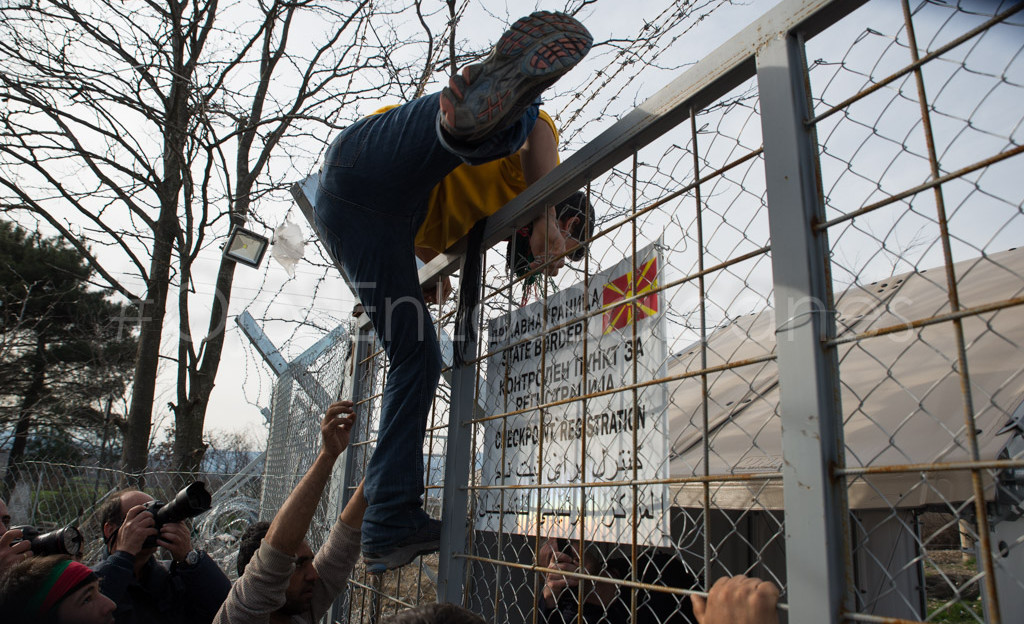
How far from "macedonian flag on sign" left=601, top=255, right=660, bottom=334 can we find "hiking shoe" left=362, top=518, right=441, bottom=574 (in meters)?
0.97

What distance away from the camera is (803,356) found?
129 cm

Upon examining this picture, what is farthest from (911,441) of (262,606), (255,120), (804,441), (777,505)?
(255,120)

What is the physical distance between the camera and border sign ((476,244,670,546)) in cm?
178

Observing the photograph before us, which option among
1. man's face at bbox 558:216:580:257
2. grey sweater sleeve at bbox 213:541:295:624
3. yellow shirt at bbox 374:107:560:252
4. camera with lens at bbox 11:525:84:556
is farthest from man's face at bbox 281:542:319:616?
man's face at bbox 558:216:580:257

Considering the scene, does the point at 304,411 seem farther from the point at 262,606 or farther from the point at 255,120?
the point at 255,120

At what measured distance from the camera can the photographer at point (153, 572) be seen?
2.99 metres

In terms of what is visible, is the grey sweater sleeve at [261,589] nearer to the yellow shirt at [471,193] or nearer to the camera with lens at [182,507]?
the camera with lens at [182,507]

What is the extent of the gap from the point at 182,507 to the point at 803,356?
108 inches

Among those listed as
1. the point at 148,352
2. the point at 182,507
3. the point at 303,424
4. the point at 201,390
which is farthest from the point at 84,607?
the point at 201,390

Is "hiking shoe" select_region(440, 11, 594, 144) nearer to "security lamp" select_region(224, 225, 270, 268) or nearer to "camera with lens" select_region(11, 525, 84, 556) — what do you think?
"camera with lens" select_region(11, 525, 84, 556)

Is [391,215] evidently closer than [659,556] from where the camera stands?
Yes

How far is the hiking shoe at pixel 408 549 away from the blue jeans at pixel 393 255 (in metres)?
0.03

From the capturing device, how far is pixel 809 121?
1420mm

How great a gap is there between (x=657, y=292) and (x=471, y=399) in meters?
1.05
